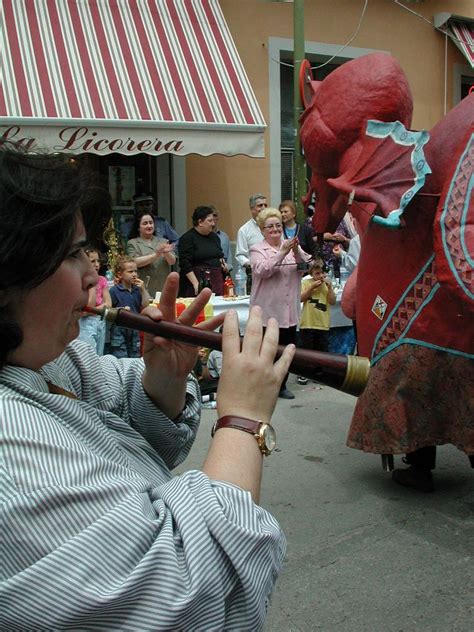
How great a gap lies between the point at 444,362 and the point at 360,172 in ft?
2.80

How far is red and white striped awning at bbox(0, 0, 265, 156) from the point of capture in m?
6.39

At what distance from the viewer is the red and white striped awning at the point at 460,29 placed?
30.7 ft

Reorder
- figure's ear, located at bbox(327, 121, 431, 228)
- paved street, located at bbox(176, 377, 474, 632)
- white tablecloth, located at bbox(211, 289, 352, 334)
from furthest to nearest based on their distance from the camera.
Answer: white tablecloth, located at bbox(211, 289, 352, 334) < figure's ear, located at bbox(327, 121, 431, 228) < paved street, located at bbox(176, 377, 474, 632)

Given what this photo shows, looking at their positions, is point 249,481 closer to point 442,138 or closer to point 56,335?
point 56,335

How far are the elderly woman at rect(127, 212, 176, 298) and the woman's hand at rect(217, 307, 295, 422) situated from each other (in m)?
4.60

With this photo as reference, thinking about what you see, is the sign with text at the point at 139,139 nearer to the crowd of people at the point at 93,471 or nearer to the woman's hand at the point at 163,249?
the woman's hand at the point at 163,249

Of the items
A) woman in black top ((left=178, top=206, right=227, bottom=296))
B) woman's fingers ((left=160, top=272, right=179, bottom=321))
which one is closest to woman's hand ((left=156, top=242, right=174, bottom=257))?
woman in black top ((left=178, top=206, right=227, bottom=296))

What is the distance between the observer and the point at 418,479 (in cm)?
341

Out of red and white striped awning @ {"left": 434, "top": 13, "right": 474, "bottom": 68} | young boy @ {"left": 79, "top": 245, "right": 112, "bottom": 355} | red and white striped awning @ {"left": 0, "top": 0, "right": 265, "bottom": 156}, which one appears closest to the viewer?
young boy @ {"left": 79, "top": 245, "right": 112, "bottom": 355}

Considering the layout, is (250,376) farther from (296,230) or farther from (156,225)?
(156,225)

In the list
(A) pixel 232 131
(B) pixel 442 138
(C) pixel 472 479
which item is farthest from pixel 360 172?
(A) pixel 232 131

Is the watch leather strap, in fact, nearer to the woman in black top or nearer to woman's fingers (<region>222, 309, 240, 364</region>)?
woman's fingers (<region>222, 309, 240, 364</region>)

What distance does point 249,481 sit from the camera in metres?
0.97

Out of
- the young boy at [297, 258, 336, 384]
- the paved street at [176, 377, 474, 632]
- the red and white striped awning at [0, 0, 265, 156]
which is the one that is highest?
the red and white striped awning at [0, 0, 265, 156]
